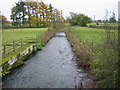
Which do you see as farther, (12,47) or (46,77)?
(12,47)

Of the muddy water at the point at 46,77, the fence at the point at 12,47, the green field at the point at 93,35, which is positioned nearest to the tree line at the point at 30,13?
the green field at the point at 93,35

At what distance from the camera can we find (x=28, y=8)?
4434cm

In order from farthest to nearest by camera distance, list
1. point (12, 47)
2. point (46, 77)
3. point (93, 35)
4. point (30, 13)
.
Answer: point (30, 13) < point (93, 35) < point (12, 47) < point (46, 77)

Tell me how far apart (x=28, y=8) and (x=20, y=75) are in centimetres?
4150

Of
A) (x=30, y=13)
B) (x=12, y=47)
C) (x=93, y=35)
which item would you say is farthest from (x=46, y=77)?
(x=30, y=13)

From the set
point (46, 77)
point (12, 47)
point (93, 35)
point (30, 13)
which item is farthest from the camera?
point (30, 13)

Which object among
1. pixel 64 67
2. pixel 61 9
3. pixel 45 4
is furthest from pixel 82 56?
pixel 45 4

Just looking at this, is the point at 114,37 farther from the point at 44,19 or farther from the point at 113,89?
the point at 44,19

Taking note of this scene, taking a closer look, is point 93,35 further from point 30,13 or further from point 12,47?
point 30,13

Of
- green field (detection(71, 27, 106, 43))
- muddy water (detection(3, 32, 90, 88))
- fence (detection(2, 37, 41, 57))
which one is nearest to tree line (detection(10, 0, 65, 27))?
green field (detection(71, 27, 106, 43))

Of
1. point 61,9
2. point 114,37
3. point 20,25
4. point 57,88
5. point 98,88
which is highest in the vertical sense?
point 61,9

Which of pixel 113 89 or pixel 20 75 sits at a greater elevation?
pixel 113 89

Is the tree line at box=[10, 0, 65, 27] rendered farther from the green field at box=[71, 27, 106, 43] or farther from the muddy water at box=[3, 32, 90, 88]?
the muddy water at box=[3, 32, 90, 88]

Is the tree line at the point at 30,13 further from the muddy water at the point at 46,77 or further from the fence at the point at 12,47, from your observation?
the muddy water at the point at 46,77
